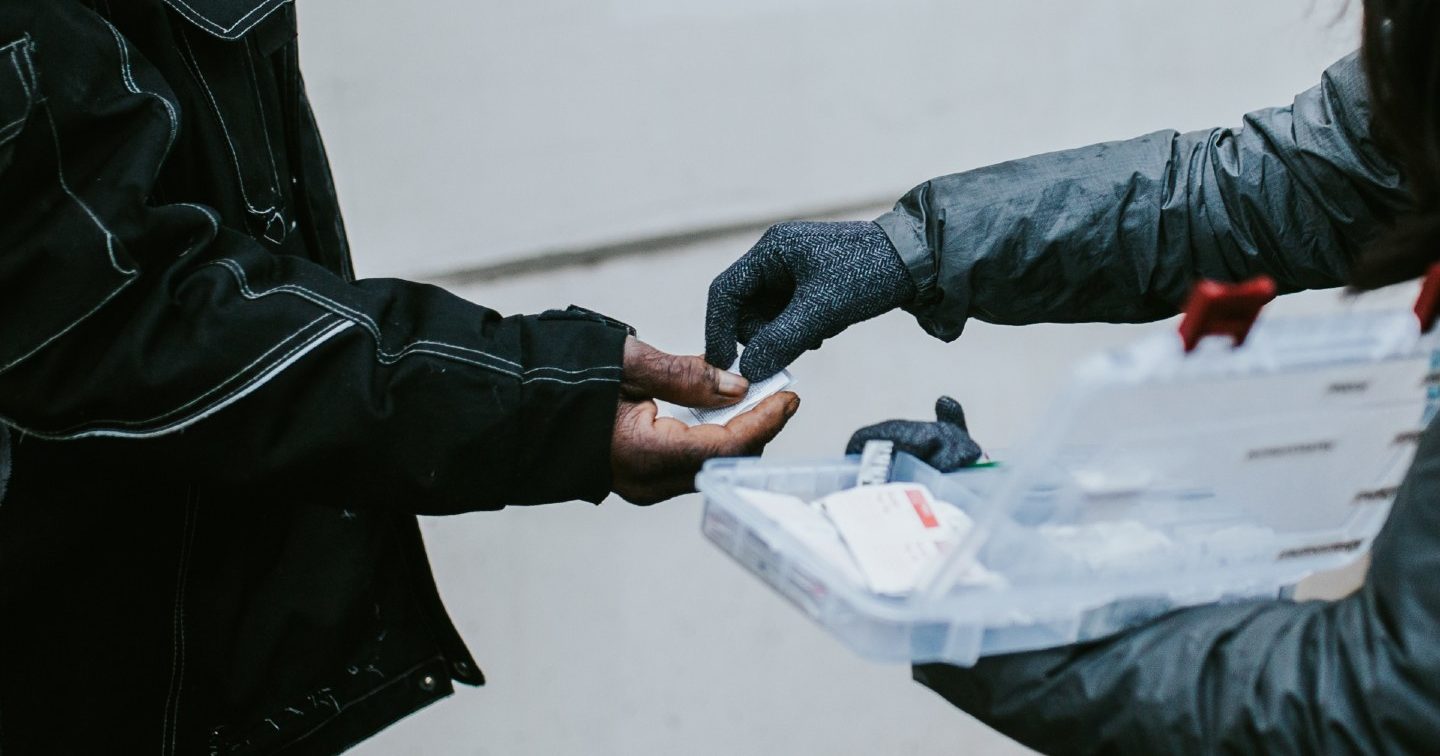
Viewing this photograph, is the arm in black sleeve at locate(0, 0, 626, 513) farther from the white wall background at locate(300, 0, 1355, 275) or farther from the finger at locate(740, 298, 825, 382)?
the white wall background at locate(300, 0, 1355, 275)

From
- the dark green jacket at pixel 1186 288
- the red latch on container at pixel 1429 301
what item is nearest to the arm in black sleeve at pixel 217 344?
the dark green jacket at pixel 1186 288

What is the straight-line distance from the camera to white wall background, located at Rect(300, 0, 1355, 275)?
148 centimetres

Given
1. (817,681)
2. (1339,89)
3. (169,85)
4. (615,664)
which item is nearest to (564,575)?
(615,664)

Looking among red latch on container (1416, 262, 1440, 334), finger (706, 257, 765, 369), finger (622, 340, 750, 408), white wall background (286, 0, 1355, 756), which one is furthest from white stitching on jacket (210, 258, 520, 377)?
white wall background (286, 0, 1355, 756)

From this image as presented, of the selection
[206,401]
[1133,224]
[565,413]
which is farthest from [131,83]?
[1133,224]

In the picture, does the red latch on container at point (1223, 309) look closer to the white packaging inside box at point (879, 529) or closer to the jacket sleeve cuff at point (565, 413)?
the white packaging inside box at point (879, 529)

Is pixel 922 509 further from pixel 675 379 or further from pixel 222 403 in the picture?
pixel 222 403

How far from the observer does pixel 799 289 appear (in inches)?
38.2

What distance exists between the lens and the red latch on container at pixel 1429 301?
59 cm

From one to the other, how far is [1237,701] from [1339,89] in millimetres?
603

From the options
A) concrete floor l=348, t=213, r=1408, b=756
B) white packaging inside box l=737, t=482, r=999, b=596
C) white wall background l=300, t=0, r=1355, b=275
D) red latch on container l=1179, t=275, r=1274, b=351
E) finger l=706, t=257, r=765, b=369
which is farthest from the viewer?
concrete floor l=348, t=213, r=1408, b=756

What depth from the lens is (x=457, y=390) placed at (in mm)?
789

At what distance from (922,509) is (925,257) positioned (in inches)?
14.2

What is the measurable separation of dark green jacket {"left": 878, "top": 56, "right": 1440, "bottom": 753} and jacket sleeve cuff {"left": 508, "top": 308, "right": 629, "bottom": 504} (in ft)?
0.93
